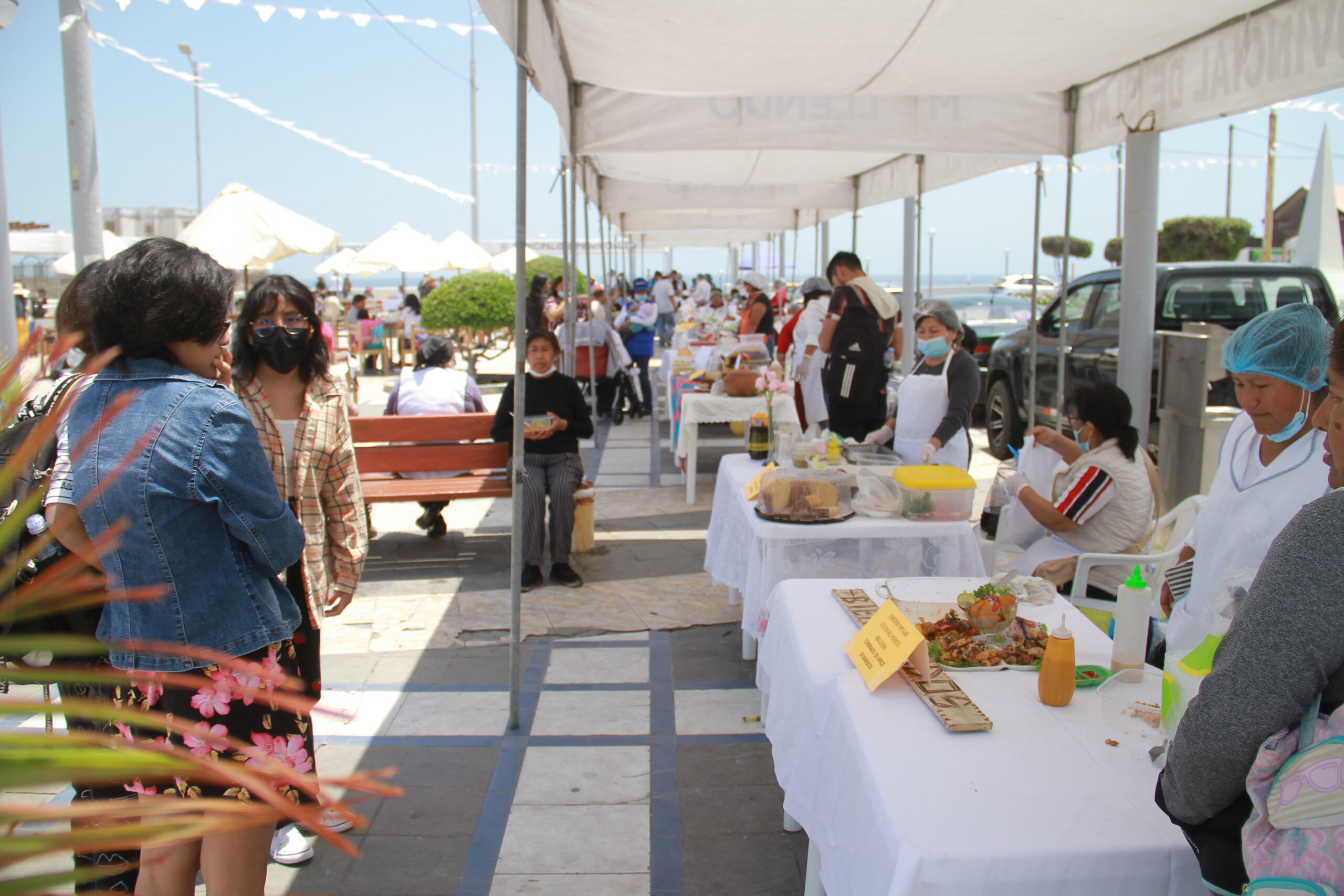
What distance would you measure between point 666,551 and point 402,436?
74.5 inches

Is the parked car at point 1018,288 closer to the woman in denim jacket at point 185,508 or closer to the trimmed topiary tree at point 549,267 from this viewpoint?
the trimmed topiary tree at point 549,267

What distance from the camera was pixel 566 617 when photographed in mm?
4934

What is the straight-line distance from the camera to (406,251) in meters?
15.0

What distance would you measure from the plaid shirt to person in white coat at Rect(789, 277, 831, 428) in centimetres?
538

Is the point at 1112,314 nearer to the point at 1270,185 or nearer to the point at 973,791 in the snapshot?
the point at 973,791

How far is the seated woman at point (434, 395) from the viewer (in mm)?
6391

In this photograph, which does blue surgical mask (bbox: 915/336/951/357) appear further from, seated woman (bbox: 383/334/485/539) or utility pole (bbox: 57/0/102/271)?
utility pole (bbox: 57/0/102/271)

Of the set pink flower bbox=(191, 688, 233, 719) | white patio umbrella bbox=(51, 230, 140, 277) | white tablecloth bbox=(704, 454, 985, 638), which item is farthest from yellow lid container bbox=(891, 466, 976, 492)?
white patio umbrella bbox=(51, 230, 140, 277)

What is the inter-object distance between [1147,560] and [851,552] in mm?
1102

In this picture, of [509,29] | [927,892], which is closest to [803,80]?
[509,29]

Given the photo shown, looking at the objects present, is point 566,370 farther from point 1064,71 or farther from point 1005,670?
point 1005,670

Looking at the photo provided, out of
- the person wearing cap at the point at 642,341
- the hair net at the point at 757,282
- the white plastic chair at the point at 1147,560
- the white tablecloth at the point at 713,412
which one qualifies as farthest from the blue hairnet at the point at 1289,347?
the hair net at the point at 757,282

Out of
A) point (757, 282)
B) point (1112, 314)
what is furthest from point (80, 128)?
point (757, 282)

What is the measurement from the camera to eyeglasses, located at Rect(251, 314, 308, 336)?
291 centimetres
